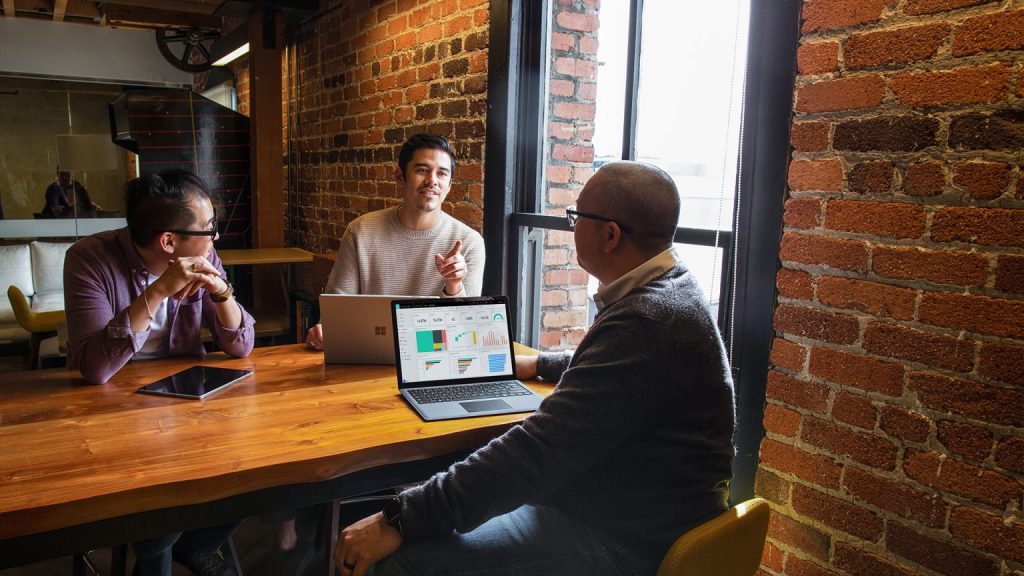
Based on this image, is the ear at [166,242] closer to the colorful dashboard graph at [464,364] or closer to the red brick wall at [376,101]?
the colorful dashboard graph at [464,364]

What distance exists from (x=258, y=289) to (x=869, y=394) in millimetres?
4542

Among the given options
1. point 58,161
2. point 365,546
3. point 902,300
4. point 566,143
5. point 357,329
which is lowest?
point 365,546

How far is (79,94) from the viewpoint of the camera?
22.1 ft

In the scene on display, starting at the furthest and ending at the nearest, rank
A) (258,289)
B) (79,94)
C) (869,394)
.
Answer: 1. (79,94)
2. (258,289)
3. (869,394)

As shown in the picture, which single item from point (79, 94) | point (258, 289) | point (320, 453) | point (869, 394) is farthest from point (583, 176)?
point (79, 94)

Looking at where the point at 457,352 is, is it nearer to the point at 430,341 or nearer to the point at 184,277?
the point at 430,341

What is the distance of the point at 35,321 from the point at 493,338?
408 centimetres

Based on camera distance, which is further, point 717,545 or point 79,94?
point 79,94

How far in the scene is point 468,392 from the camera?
1927mm

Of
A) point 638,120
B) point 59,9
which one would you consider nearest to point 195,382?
point 638,120

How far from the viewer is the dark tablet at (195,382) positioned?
71.1 inches

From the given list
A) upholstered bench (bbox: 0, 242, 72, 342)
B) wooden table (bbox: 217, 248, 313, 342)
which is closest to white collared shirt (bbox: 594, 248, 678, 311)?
wooden table (bbox: 217, 248, 313, 342)

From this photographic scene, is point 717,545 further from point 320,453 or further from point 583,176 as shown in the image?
point 583,176

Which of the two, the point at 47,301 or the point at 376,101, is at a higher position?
the point at 376,101
